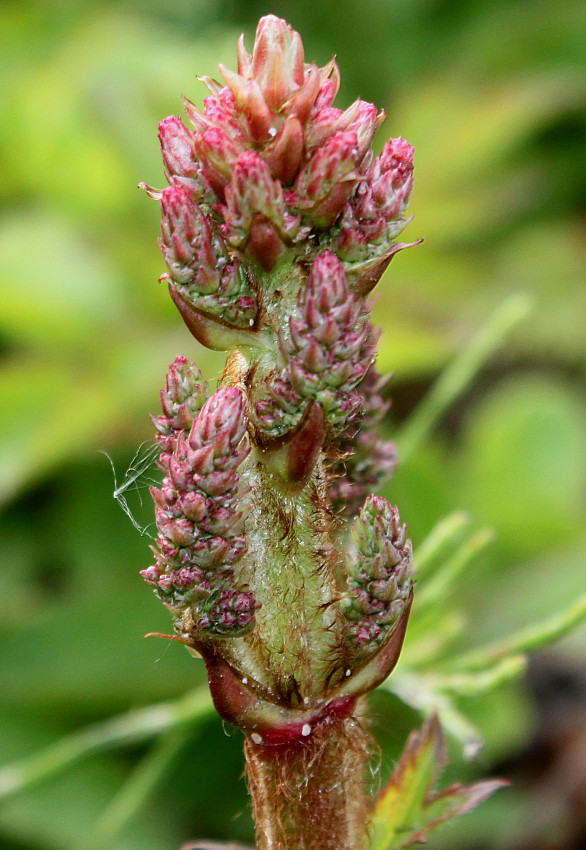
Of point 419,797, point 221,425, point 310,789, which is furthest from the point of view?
point 419,797

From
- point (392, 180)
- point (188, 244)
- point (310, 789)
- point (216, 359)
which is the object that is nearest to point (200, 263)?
point (188, 244)

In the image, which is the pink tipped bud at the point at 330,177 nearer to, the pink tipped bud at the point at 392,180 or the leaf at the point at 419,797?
the pink tipped bud at the point at 392,180

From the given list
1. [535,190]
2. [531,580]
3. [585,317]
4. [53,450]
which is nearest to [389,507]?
[53,450]

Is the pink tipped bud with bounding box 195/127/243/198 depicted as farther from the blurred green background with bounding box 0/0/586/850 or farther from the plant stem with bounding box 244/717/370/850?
the blurred green background with bounding box 0/0/586/850

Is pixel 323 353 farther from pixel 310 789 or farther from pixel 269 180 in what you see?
pixel 310 789

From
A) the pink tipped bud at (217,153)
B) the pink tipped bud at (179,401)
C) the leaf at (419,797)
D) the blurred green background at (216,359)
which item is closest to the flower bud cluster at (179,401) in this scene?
the pink tipped bud at (179,401)

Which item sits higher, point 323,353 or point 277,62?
point 277,62
